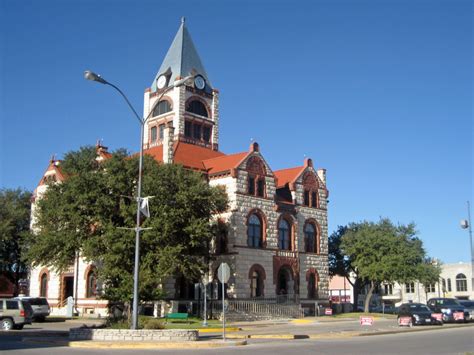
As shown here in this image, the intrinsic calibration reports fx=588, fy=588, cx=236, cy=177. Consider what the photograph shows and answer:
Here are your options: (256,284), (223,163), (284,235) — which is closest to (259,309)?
(256,284)

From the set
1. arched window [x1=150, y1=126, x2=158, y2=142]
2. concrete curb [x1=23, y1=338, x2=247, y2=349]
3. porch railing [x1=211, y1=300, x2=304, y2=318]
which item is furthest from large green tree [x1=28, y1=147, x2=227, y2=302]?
arched window [x1=150, y1=126, x2=158, y2=142]

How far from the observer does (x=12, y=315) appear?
33406 millimetres

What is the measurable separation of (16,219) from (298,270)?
107 ft

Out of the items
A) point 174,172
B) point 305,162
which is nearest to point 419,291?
Answer: point 305,162

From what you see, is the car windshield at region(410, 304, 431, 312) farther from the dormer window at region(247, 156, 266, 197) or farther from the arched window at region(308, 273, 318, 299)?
the arched window at region(308, 273, 318, 299)

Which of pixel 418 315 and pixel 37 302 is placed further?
pixel 37 302

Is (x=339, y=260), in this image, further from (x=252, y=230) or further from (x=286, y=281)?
(x=252, y=230)

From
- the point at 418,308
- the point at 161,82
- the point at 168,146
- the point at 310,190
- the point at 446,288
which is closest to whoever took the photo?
the point at 418,308

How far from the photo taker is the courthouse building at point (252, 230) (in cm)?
5066

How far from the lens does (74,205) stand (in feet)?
139

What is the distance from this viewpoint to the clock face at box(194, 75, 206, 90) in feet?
226

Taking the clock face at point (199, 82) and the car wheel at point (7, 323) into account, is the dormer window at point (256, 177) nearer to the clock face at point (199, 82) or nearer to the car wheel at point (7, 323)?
the clock face at point (199, 82)

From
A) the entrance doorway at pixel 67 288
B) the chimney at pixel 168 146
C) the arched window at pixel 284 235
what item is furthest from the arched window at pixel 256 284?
the entrance doorway at pixel 67 288

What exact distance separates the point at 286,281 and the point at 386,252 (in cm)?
1077
